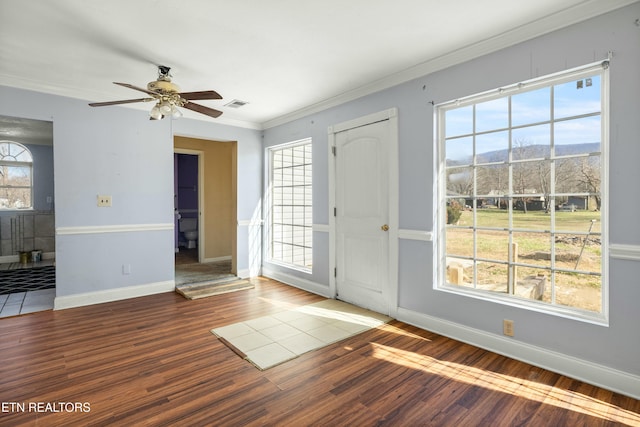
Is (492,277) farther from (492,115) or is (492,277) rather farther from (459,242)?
(492,115)

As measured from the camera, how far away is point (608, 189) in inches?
84.1

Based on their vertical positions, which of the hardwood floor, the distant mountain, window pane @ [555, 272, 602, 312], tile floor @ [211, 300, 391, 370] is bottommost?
the hardwood floor

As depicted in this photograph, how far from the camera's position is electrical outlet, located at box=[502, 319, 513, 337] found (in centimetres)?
255

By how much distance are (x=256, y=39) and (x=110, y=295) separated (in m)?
3.51

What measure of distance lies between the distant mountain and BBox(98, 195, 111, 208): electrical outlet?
4.00 metres

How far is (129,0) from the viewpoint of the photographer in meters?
2.09

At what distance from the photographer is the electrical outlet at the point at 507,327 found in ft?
8.38

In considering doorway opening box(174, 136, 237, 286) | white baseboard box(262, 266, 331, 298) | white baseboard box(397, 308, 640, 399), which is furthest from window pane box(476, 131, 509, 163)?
doorway opening box(174, 136, 237, 286)

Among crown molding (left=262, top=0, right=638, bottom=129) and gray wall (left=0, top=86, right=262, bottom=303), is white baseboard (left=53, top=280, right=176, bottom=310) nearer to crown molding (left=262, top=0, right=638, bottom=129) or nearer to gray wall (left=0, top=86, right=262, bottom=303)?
gray wall (left=0, top=86, right=262, bottom=303)

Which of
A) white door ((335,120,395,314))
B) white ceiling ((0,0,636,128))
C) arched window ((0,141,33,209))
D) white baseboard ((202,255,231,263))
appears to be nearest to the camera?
white ceiling ((0,0,636,128))

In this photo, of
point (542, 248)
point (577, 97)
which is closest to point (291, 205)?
point (542, 248)

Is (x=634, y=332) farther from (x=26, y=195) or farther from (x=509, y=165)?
(x=26, y=195)

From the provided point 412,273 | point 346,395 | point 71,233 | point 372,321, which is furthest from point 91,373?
point 412,273

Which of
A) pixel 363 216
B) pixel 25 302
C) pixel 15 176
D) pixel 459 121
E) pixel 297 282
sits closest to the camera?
pixel 459 121
